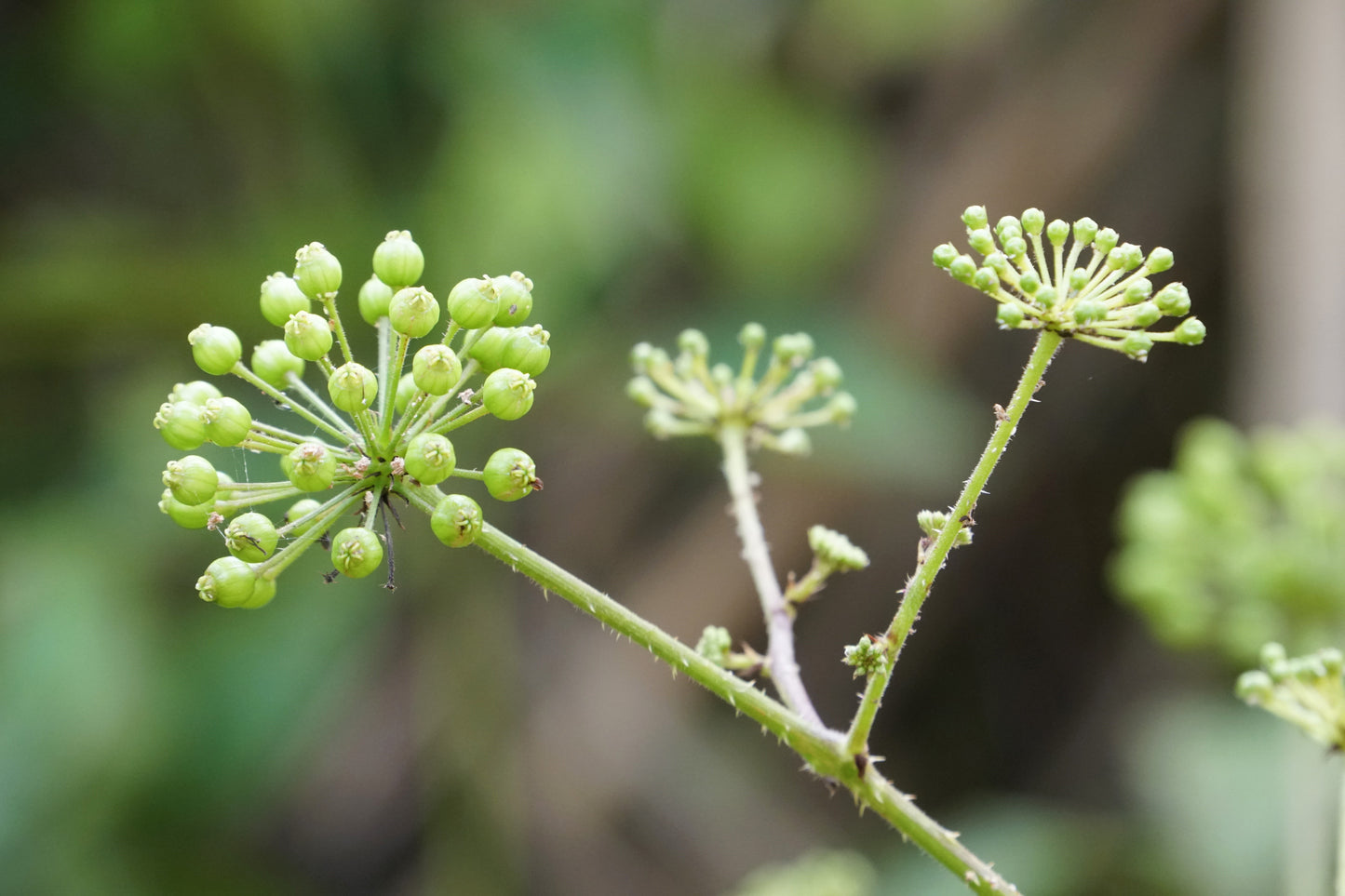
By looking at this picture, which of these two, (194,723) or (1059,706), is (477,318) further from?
(1059,706)

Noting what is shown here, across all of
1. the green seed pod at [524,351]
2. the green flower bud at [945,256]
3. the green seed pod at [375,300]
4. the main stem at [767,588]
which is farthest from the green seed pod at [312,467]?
the green flower bud at [945,256]

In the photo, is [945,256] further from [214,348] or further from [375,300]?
[214,348]

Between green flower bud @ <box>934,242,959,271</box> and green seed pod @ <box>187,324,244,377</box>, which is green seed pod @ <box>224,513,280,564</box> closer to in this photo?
green seed pod @ <box>187,324,244,377</box>

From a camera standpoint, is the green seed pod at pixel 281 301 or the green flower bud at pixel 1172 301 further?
the green seed pod at pixel 281 301

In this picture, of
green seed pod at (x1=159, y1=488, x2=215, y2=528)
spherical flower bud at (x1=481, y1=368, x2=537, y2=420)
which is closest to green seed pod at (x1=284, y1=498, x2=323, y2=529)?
green seed pod at (x1=159, y1=488, x2=215, y2=528)

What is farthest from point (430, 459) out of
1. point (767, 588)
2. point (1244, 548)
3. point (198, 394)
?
point (1244, 548)

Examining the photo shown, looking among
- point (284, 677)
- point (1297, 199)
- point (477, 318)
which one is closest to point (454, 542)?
point (477, 318)

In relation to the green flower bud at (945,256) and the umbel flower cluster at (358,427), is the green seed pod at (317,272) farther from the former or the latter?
the green flower bud at (945,256)

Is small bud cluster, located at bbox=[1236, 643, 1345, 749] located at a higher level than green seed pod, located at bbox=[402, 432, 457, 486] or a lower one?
lower

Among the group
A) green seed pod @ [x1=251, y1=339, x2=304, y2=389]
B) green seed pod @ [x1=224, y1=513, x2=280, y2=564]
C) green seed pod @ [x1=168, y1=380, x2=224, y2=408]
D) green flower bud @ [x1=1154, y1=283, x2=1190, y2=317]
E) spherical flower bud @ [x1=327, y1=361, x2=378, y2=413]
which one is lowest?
green seed pod @ [x1=224, y1=513, x2=280, y2=564]
